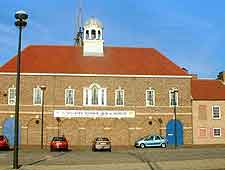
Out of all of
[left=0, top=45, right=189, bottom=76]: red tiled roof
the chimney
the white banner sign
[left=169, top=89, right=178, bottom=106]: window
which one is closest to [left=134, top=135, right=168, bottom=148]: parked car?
the white banner sign

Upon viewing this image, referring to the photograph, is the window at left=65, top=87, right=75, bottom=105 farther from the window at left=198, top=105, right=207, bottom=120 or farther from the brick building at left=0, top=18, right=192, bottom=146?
the window at left=198, top=105, right=207, bottom=120

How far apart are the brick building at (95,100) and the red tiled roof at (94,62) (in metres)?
0.13

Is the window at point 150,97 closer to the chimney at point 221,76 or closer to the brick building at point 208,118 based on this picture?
the brick building at point 208,118

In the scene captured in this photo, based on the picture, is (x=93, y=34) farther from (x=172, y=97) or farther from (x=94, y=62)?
(x=172, y=97)

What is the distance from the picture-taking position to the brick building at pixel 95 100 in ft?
184

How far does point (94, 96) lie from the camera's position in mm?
57281

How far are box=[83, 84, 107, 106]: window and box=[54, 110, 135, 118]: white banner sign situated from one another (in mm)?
1099

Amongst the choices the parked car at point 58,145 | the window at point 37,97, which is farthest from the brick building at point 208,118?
the parked car at point 58,145

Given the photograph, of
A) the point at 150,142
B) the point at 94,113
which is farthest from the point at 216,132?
the point at 94,113

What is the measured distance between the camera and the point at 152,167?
824 inches

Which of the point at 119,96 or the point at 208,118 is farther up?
the point at 119,96

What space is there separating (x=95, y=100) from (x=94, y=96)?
0.53 meters

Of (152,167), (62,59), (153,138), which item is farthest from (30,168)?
(62,59)

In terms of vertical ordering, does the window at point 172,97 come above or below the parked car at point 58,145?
above
